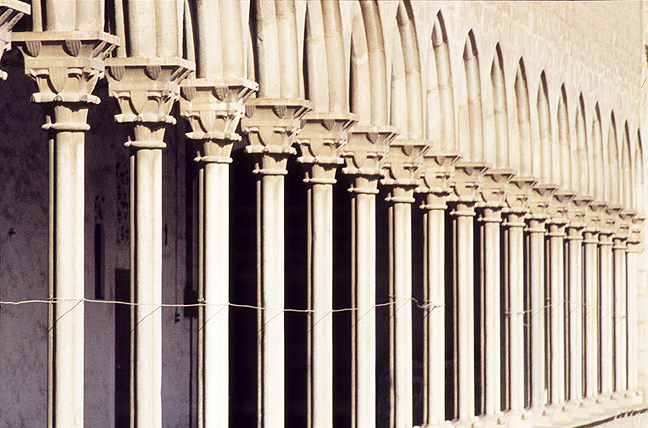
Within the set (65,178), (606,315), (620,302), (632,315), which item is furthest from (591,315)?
(65,178)

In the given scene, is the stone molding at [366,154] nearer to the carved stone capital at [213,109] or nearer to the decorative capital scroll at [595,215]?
the carved stone capital at [213,109]

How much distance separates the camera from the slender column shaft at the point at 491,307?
18906 mm

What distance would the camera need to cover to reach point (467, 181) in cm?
1805

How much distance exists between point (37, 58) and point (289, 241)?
12476 mm

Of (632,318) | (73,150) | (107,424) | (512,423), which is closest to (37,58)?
(73,150)

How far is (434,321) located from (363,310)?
2317 mm

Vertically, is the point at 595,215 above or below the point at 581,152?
below

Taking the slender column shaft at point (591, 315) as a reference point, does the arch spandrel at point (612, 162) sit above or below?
above

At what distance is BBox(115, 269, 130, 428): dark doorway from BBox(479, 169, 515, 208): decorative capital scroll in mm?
5246

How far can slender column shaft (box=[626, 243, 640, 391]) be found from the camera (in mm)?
27188

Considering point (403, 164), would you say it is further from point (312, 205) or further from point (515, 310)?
point (515, 310)

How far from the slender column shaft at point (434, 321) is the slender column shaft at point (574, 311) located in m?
7.10

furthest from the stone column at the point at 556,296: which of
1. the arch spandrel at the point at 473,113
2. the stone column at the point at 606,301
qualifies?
the arch spandrel at the point at 473,113

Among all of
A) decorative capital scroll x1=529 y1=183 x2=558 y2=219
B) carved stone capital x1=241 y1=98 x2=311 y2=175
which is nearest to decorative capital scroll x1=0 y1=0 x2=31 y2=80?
carved stone capital x1=241 y1=98 x2=311 y2=175
